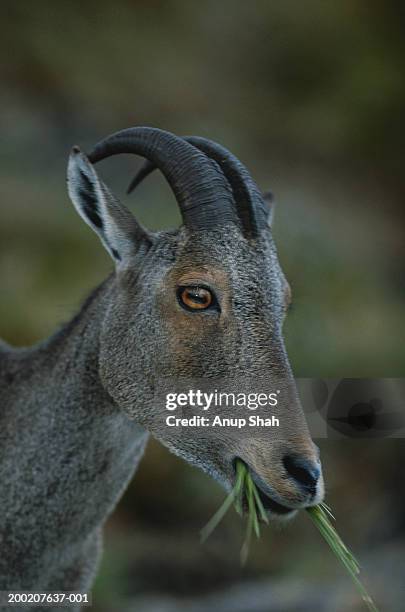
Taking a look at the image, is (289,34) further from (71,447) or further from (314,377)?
(71,447)

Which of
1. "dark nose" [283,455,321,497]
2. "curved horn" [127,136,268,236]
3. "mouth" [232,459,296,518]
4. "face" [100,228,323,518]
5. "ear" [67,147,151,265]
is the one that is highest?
"curved horn" [127,136,268,236]

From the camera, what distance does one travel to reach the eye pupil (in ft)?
6.93

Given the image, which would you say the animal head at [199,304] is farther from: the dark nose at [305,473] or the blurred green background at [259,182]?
the blurred green background at [259,182]

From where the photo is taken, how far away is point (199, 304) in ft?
6.93

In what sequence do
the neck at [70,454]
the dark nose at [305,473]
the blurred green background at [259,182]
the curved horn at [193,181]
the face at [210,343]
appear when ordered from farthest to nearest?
the blurred green background at [259,182]
the neck at [70,454]
the curved horn at [193,181]
the face at [210,343]
the dark nose at [305,473]

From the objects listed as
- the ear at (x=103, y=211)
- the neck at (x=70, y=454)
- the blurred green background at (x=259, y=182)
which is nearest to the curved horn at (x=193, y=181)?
the ear at (x=103, y=211)

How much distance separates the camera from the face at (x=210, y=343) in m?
A: 2.02

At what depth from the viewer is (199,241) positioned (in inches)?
86.7

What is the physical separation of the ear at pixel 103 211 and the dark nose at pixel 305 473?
0.86 meters

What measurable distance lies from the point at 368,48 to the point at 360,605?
2.98 metres

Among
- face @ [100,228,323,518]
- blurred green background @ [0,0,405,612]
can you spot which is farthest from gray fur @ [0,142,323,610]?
blurred green background @ [0,0,405,612]

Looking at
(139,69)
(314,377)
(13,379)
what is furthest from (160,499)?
(139,69)

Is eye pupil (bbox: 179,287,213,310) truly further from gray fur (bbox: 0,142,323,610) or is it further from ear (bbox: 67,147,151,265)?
ear (bbox: 67,147,151,265)

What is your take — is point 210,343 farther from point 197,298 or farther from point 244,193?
point 244,193
